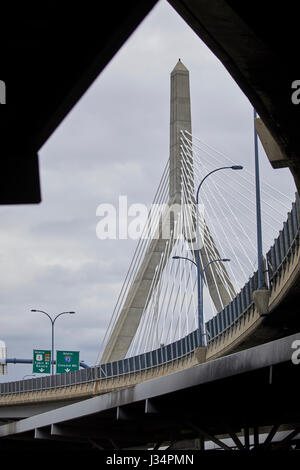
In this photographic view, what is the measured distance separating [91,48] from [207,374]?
11.5m

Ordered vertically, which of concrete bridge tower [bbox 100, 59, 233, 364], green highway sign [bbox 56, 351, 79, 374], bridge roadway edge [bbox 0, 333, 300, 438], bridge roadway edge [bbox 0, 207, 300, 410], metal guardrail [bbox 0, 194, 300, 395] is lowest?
bridge roadway edge [bbox 0, 333, 300, 438]

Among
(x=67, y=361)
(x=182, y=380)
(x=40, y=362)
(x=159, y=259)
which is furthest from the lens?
(x=40, y=362)

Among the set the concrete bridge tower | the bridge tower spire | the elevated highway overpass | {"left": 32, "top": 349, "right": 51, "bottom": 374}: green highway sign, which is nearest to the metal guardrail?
the elevated highway overpass

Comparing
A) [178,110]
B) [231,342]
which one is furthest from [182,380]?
[178,110]

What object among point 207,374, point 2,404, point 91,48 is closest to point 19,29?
point 91,48

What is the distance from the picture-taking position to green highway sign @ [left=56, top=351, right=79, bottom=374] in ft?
255

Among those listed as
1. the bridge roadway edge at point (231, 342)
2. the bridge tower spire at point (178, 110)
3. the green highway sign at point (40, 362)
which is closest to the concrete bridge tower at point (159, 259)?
Answer: the bridge tower spire at point (178, 110)

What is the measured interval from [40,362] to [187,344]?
22286mm

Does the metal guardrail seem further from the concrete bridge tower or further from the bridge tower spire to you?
the bridge tower spire

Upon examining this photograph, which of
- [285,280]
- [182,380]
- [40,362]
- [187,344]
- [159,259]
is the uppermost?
[159,259]

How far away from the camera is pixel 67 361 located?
77875mm

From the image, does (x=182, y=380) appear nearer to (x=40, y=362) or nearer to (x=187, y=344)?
(x=187, y=344)

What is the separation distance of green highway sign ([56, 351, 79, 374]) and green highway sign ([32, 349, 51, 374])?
104 centimetres

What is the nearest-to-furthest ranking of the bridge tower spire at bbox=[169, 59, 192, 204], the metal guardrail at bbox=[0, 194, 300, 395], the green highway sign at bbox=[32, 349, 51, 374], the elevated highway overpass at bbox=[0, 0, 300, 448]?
the elevated highway overpass at bbox=[0, 0, 300, 448] → the metal guardrail at bbox=[0, 194, 300, 395] → the bridge tower spire at bbox=[169, 59, 192, 204] → the green highway sign at bbox=[32, 349, 51, 374]
